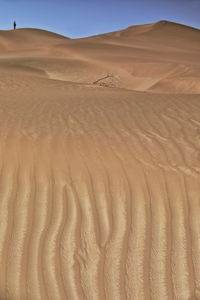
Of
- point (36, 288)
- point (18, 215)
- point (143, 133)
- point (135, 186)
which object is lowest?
point (36, 288)

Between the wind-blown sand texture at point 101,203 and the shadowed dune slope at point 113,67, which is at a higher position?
the shadowed dune slope at point 113,67

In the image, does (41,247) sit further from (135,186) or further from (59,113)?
(59,113)

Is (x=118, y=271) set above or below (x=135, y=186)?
below

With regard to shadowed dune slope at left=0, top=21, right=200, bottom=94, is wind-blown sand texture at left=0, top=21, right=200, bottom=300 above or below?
below

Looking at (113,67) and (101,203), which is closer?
(101,203)

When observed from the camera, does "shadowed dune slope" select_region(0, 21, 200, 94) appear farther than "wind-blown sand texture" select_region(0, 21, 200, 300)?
Yes

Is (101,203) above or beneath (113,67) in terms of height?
beneath

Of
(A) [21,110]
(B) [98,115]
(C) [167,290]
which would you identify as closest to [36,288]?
(C) [167,290]

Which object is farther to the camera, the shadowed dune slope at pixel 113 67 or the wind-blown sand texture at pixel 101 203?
the shadowed dune slope at pixel 113 67
